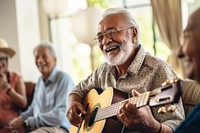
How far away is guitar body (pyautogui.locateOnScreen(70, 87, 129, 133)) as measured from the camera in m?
2.01

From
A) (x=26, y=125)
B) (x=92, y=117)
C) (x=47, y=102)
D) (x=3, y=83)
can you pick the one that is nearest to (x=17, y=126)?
(x=26, y=125)

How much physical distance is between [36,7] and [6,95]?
5.40 ft

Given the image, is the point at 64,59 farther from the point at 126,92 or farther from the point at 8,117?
the point at 126,92

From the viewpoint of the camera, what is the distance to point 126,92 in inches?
82.0

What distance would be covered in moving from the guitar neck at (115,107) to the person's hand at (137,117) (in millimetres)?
23

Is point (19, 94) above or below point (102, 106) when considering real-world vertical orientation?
below

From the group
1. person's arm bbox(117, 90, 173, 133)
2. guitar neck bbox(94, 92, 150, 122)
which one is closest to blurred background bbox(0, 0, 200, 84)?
guitar neck bbox(94, 92, 150, 122)

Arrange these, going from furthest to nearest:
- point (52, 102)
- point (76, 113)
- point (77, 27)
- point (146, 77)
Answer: point (77, 27), point (52, 102), point (76, 113), point (146, 77)

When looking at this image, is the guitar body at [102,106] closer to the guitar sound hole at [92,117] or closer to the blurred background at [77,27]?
the guitar sound hole at [92,117]

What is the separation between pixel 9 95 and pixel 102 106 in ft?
5.68

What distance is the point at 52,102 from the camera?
3338mm

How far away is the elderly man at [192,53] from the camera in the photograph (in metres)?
1.19

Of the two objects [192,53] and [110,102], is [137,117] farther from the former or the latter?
[192,53]

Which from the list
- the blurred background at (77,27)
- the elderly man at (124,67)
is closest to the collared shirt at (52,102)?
the elderly man at (124,67)
